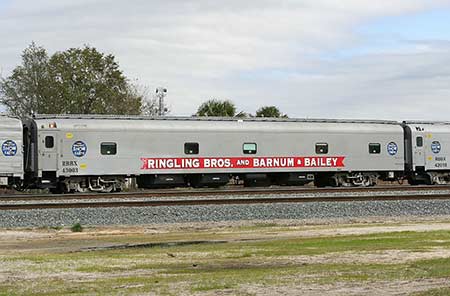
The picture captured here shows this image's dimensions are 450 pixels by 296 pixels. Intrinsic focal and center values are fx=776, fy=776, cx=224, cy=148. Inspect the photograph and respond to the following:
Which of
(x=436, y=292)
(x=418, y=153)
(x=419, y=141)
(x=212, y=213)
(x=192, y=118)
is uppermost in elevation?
(x=192, y=118)

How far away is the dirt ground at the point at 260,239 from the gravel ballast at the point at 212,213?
3.48 ft

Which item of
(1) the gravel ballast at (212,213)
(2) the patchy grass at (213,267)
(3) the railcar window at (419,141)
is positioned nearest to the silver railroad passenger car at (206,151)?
(3) the railcar window at (419,141)

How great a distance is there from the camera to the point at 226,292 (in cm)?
851

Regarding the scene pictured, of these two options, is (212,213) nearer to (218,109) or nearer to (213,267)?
(213,267)

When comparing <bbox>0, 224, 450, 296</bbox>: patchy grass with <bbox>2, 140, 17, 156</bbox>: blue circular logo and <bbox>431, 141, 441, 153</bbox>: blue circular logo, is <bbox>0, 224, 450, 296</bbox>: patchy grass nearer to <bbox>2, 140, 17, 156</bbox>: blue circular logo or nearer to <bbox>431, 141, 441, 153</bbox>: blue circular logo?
<bbox>2, 140, 17, 156</bbox>: blue circular logo

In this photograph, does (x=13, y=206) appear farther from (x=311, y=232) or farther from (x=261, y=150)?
(x=261, y=150)

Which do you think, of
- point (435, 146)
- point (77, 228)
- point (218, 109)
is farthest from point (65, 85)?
point (77, 228)

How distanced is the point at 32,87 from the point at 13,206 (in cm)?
4028

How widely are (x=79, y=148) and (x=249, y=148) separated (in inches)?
289

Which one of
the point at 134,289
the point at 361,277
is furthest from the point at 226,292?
the point at 361,277

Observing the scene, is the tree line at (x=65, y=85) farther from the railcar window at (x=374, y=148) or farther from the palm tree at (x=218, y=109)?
the railcar window at (x=374, y=148)

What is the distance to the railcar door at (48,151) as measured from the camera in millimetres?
30094

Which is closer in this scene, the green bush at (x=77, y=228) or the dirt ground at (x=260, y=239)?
the dirt ground at (x=260, y=239)

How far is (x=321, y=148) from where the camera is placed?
34781mm
